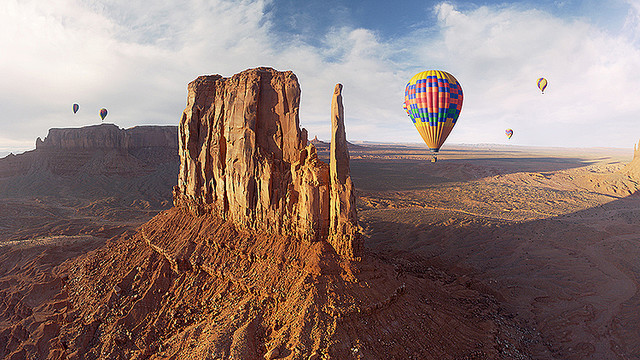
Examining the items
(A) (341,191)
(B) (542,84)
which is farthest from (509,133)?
(A) (341,191)

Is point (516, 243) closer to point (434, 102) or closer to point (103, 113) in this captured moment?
point (434, 102)

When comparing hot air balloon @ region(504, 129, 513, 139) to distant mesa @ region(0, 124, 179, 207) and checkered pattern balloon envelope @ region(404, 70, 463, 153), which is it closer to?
checkered pattern balloon envelope @ region(404, 70, 463, 153)

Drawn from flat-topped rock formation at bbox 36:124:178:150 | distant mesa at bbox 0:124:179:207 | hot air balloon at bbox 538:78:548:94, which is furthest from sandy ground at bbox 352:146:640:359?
flat-topped rock formation at bbox 36:124:178:150

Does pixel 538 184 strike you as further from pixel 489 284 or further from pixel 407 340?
pixel 407 340

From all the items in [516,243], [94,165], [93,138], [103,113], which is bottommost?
[516,243]

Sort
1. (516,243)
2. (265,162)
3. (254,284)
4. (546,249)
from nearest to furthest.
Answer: (254,284)
(265,162)
(546,249)
(516,243)
